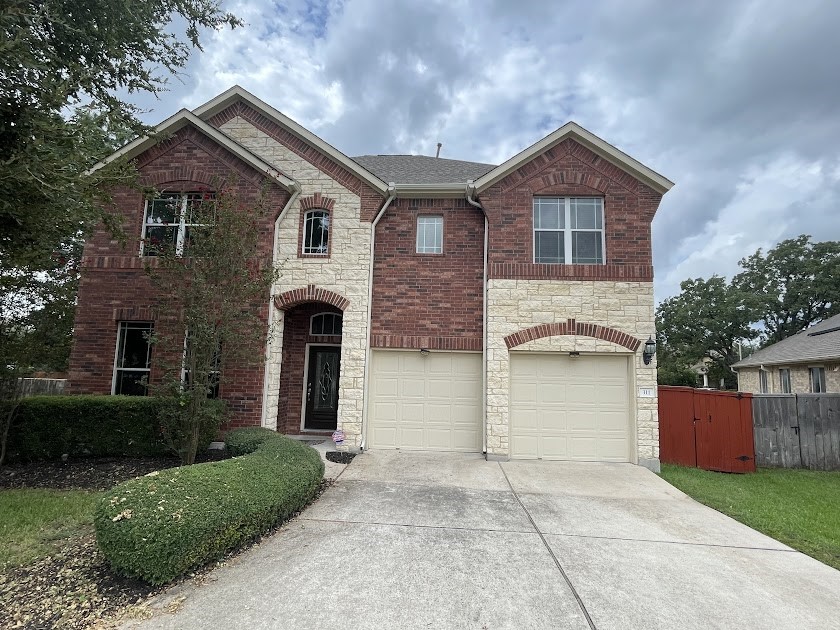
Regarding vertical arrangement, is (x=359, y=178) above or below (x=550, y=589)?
above

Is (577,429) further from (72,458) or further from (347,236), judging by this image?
(72,458)

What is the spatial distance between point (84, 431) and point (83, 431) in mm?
18

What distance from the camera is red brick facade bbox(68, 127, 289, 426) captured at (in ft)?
29.0

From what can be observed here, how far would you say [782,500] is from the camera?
7.39 meters

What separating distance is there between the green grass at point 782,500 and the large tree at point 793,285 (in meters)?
29.2

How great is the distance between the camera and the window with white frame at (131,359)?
905 centimetres

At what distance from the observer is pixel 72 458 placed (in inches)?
310

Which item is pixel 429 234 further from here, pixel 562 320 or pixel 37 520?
pixel 37 520

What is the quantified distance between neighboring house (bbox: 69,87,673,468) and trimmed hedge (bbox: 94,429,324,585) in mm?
4068

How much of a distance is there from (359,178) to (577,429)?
7.12 m

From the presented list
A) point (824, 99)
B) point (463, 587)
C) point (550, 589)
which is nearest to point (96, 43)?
point (463, 587)

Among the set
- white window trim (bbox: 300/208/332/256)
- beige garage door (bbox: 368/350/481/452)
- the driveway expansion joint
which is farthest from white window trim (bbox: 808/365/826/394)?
white window trim (bbox: 300/208/332/256)

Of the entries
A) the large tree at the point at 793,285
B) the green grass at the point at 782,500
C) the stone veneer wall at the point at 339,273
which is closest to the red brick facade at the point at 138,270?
the stone veneer wall at the point at 339,273

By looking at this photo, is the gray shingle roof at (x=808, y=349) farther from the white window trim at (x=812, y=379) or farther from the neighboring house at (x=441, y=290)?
the neighboring house at (x=441, y=290)
